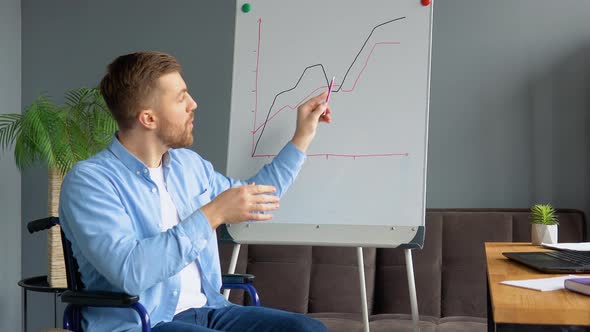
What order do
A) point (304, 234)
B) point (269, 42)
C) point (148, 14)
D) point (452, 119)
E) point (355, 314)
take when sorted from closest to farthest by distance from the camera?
point (304, 234) < point (269, 42) < point (355, 314) < point (452, 119) < point (148, 14)

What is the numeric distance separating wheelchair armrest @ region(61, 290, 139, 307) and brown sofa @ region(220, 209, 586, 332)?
1.45 meters

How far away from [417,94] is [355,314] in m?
1.16

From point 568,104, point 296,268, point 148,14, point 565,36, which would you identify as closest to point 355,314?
point 296,268

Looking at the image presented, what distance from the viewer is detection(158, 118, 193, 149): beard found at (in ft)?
6.80

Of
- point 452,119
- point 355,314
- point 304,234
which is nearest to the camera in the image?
point 304,234

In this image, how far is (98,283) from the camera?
1.98 metres

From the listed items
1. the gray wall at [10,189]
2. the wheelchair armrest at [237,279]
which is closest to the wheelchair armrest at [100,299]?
the wheelchair armrest at [237,279]

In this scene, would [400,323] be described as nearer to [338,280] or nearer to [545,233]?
[338,280]

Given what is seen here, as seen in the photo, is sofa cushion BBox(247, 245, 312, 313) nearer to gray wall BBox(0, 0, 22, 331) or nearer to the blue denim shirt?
the blue denim shirt

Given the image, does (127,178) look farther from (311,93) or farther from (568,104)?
(568,104)

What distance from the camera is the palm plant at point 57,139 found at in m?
3.32

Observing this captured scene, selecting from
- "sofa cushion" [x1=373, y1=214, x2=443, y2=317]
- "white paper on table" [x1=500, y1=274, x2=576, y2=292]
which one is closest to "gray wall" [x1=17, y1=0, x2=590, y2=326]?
"sofa cushion" [x1=373, y1=214, x2=443, y2=317]

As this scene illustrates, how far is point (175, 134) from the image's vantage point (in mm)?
2078

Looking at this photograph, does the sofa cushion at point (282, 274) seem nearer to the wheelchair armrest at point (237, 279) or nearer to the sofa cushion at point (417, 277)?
the sofa cushion at point (417, 277)
